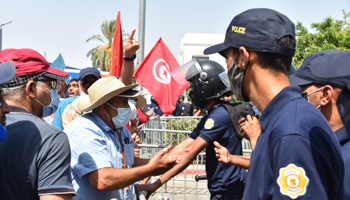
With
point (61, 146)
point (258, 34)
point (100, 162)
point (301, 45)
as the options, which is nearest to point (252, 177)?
point (258, 34)

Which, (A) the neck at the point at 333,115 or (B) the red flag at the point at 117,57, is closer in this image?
(A) the neck at the point at 333,115

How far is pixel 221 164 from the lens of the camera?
4023 millimetres

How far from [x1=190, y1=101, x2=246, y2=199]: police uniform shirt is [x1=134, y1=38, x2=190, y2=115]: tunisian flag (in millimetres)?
4842

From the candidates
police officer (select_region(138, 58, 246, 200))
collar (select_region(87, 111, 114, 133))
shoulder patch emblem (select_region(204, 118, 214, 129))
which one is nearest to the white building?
police officer (select_region(138, 58, 246, 200))

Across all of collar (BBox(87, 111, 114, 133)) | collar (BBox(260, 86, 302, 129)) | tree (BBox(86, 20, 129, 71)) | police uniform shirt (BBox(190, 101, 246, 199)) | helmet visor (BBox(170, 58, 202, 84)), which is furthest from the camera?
tree (BBox(86, 20, 129, 71))

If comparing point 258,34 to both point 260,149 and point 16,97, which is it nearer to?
point 260,149

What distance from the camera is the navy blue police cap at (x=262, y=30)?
6.46ft

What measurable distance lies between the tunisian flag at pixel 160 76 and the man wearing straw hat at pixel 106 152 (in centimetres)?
534

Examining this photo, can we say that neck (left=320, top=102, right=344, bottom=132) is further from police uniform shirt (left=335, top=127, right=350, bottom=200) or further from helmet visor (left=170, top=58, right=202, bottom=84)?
helmet visor (left=170, top=58, right=202, bottom=84)

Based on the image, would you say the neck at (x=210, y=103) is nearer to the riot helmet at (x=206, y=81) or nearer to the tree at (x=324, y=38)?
the riot helmet at (x=206, y=81)

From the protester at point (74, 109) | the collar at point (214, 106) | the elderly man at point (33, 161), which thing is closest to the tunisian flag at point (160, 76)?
the protester at point (74, 109)

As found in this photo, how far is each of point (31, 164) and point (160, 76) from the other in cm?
683

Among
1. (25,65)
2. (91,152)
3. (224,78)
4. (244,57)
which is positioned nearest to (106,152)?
(91,152)

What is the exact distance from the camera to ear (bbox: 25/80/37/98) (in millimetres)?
2686
